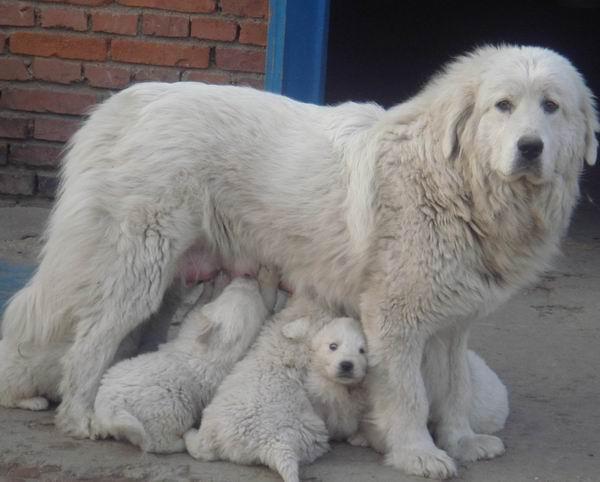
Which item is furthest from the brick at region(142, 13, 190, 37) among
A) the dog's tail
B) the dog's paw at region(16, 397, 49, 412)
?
the dog's paw at region(16, 397, 49, 412)

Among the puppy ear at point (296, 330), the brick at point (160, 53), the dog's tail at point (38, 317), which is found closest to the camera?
the puppy ear at point (296, 330)

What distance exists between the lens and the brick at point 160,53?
705cm

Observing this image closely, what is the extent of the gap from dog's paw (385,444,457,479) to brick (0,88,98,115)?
3.57 meters

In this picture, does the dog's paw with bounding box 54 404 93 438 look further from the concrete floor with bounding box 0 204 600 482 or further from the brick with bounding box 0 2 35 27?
the brick with bounding box 0 2 35 27

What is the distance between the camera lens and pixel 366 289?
472 centimetres

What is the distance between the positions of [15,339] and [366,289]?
59.5 inches

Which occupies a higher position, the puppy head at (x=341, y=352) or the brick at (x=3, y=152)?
the brick at (x=3, y=152)

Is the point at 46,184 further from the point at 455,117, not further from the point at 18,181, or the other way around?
the point at 455,117

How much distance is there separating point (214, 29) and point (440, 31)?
283 inches

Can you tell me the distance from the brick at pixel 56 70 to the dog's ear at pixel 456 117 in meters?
3.28

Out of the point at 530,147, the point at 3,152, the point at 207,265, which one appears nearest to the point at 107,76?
the point at 3,152

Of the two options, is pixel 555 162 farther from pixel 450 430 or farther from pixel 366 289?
pixel 450 430

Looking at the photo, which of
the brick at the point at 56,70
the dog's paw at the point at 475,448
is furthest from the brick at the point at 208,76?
the dog's paw at the point at 475,448

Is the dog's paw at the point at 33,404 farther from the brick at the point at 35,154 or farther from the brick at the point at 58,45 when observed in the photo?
the brick at the point at 58,45
